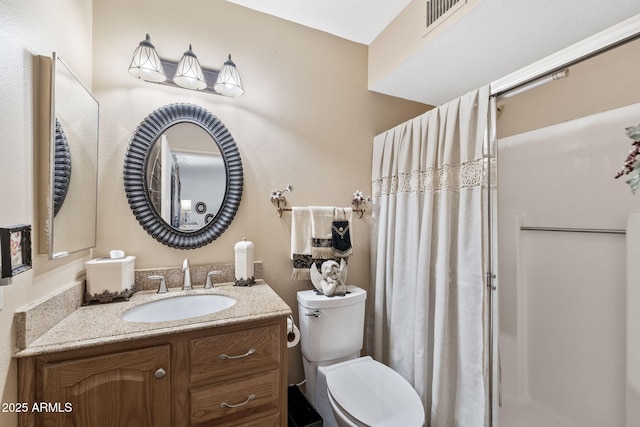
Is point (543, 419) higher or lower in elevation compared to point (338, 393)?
lower

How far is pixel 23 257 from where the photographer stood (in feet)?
2.62

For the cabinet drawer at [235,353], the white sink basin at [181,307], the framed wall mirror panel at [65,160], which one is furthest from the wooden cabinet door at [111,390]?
the framed wall mirror panel at [65,160]

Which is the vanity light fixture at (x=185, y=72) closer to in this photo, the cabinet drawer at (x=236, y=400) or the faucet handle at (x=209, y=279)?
the faucet handle at (x=209, y=279)

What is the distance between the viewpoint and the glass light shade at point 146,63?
1312 millimetres

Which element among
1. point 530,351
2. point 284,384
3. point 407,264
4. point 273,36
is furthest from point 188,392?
point 273,36

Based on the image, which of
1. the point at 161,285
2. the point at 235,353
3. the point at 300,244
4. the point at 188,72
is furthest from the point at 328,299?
the point at 188,72

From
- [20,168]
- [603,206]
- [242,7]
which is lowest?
[603,206]

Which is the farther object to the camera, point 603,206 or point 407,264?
point 407,264

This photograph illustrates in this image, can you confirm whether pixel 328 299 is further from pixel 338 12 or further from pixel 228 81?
pixel 338 12

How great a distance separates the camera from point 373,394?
1.28 metres

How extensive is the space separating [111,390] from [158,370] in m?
0.14

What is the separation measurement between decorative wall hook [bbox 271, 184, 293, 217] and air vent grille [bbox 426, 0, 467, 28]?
120 cm

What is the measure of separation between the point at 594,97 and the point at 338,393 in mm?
2054

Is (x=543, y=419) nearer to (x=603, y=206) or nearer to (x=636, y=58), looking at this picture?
(x=603, y=206)
